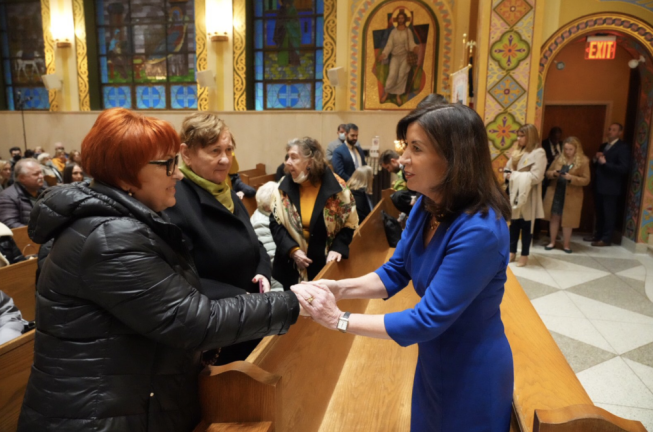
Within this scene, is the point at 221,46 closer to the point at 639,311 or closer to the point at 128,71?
the point at 128,71

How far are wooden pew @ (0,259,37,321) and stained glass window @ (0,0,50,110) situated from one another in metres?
9.40

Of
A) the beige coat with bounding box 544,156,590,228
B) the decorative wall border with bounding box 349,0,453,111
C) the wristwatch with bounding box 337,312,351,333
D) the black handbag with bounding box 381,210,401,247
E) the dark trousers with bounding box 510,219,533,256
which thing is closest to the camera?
the wristwatch with bounding box 337,312,351,333

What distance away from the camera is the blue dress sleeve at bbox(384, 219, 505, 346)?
1.15 meters

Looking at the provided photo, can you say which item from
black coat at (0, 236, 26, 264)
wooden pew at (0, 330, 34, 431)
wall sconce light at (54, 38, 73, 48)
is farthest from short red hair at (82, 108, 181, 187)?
wall sconce light at (54, 38, 73, 48)

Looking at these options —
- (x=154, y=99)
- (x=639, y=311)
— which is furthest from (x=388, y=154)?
(x=154, y=99)

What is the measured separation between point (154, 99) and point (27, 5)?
3.86 metres

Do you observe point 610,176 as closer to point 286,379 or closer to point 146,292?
point 286,379

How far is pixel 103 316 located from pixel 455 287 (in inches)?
33.6

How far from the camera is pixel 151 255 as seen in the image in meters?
1.05

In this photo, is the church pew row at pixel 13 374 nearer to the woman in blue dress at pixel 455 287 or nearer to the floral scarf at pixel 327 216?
the woman in blue dress at pixel 455 287

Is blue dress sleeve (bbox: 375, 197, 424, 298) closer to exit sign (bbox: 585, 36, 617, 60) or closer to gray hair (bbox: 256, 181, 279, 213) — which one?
gray hair (bbox: 256, 181, 279, 213)

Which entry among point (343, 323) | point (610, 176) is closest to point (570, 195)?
point (610, 176)

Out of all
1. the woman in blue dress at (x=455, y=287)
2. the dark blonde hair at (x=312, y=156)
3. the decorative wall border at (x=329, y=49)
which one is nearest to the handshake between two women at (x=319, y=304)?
the woman in blue dress at (x=455, y=287)

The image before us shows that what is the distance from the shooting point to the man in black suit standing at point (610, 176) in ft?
20.2
